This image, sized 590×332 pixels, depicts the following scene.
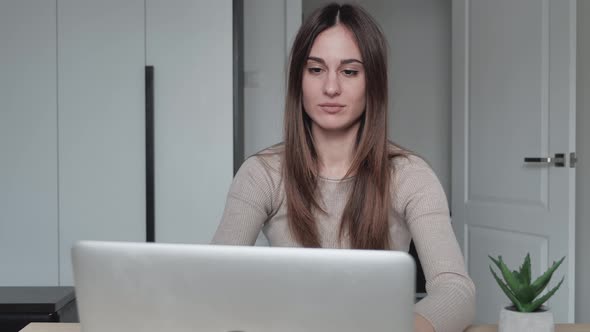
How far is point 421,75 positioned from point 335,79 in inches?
123

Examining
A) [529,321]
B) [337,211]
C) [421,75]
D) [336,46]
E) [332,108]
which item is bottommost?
[529,321]

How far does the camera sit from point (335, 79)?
1.45 m

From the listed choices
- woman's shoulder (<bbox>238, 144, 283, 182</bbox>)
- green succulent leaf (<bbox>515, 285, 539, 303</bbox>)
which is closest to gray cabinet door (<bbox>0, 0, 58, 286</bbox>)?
woman's shoulder (<bbox>238, 144, 283, 182</bbox>)

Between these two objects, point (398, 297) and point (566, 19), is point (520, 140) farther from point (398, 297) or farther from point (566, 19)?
point (398, 297)

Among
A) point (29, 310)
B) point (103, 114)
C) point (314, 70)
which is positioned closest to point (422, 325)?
point (314, 70)

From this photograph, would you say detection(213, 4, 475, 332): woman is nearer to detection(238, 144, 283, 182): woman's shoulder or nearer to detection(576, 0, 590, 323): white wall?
detection(238, 144, 283, 182): woman's shoulder

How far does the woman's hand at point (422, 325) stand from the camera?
101 centimetres

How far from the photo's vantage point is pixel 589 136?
2.78m

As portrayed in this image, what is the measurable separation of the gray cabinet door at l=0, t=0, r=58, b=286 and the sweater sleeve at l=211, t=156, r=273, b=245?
153 centimetres

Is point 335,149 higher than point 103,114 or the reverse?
the reverse

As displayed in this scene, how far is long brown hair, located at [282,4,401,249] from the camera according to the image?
145 centimetres

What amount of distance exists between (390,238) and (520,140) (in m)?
1.60

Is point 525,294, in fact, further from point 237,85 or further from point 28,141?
point 28,141

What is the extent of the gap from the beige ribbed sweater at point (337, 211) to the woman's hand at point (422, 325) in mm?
221
